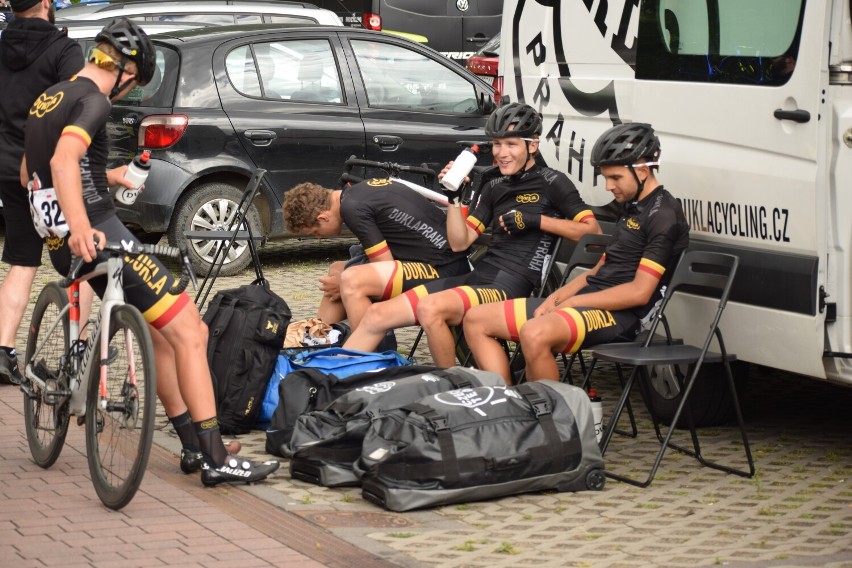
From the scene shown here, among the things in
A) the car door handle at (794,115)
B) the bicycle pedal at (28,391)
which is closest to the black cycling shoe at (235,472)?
the bicycle pedal at (28,391)

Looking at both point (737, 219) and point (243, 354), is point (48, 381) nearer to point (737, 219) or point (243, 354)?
point (243, 354)

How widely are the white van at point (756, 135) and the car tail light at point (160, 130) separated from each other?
408cm

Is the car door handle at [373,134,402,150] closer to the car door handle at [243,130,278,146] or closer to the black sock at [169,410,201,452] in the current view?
the car door handle at [243,130,278,146]

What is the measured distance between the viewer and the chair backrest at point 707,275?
6344 millimetres

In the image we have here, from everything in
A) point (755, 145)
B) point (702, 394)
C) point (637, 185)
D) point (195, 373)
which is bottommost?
point (702, 394)

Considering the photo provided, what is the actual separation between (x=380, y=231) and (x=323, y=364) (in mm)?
1119

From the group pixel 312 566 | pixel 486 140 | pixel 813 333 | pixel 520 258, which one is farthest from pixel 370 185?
pixel 486 140

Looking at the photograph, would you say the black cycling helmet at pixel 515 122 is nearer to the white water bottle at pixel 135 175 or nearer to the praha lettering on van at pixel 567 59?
the praha lettering on van at pixel 567 59

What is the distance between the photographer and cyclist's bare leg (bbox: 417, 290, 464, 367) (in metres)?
7.32

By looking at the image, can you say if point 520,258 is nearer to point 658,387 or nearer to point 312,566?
point 658,387

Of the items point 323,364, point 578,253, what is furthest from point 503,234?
point 323,364

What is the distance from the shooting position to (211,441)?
6.07 meters

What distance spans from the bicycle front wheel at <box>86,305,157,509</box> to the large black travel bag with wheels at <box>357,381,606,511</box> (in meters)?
0.89

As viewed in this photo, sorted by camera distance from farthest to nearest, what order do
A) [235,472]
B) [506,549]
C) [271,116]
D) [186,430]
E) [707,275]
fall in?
1. [271,116]
2. [707,275]
3. [186,430]
4. [235,472]
5. [506,549]
